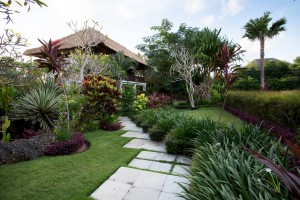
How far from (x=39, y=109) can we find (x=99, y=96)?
77.3 inches

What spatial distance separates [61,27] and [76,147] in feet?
20.0

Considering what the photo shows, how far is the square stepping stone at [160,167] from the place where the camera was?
3526 millimetres

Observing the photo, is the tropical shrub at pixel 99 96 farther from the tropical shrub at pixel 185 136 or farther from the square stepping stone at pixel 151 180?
the square stepping stone at pixel 151 180

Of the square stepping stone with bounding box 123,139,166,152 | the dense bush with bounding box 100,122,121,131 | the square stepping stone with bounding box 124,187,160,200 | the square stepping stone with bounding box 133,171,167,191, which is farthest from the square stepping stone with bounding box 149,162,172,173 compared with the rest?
the dense bush with bounding box 100,122,121,131

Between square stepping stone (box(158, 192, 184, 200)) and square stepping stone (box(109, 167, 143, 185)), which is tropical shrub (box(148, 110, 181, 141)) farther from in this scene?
square stepping stone (box(158, 192, 184, 200))

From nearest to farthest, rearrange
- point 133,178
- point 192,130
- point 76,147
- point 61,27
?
point 133,178, point 192,130, point 76,147, point 61,27

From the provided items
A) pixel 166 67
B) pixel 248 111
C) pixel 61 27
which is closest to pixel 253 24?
pixel 166 67

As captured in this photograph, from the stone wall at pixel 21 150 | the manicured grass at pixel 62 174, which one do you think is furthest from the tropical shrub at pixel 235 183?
the stone wall at pixel 21 150

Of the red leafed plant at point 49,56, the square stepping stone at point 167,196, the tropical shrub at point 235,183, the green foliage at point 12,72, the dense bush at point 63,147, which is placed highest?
the red leafed plant at point 49,56

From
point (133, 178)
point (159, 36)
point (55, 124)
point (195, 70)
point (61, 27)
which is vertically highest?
point (159, 36)

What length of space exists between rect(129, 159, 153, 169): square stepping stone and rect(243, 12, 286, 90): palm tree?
18425 millimetres

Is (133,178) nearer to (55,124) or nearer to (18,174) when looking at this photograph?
(18,174)

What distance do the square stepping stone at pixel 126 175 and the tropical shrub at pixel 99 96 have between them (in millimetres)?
3695

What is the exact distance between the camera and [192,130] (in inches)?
167
